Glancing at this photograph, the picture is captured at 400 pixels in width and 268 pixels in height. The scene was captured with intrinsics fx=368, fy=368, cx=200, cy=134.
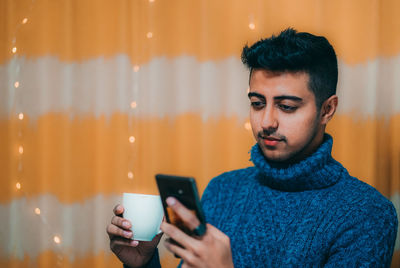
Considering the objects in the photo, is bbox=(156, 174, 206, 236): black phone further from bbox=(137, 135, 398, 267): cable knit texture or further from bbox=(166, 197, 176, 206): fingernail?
bbox=(137, 135, 398, 267): cable knit texture

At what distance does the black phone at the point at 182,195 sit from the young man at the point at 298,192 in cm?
23

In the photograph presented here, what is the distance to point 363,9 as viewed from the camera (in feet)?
4.10

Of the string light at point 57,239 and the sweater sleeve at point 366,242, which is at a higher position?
the sweater sleeve at point 366,242

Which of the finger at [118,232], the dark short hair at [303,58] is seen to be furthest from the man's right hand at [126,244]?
the dark short hair at [303,58]

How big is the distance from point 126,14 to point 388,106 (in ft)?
3.38

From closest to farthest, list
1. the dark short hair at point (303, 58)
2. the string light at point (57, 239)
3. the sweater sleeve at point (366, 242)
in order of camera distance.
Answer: the sweater sleeve at point (366, 242) < the dark short hair at point (303, 58) < the string light at point (57, 239)

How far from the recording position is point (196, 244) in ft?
2.11

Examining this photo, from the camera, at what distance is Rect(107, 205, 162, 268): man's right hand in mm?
858

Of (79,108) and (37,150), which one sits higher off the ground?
(79,108)

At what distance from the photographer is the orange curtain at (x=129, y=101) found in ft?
4.14

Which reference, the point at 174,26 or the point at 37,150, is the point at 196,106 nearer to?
the point at 174,26

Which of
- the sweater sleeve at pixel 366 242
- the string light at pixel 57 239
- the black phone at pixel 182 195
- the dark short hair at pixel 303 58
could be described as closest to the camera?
the black phone at pixel 182 195

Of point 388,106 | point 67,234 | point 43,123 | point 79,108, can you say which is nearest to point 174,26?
point 79,108

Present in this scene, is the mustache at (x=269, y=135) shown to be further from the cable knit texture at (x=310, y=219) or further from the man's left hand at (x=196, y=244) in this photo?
the man's left hand at (x=196, y=244)
